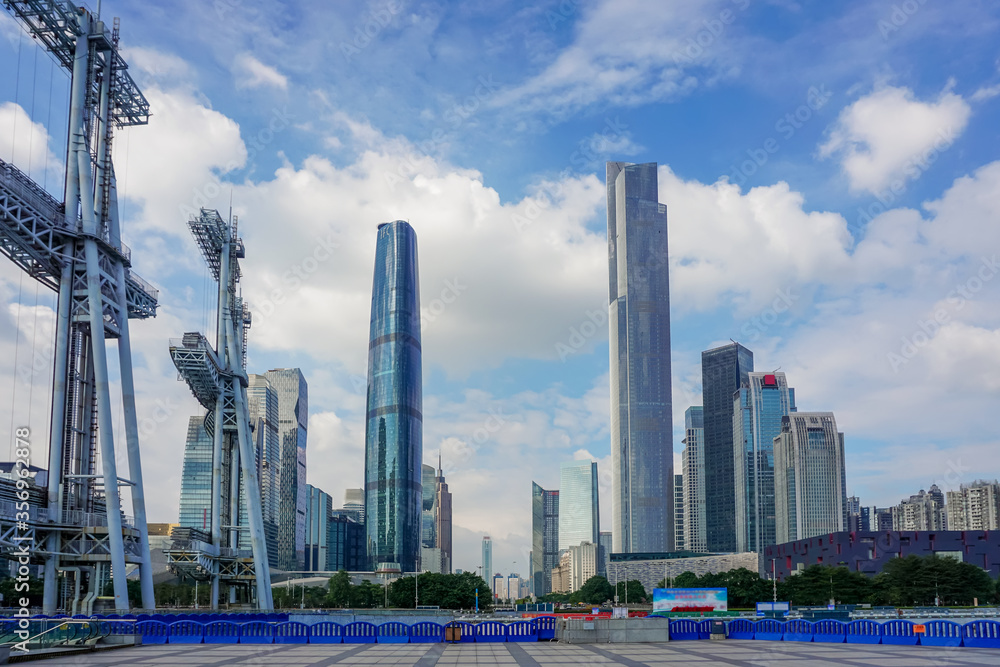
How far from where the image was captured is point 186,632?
1748 inches

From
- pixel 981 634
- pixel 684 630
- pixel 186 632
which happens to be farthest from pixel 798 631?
pixel 186 632

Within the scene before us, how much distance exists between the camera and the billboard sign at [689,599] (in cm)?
7888

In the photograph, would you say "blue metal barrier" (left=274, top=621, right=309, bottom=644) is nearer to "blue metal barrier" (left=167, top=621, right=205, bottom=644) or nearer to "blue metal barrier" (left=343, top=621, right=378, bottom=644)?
"blue metal barrier" (left=343, top=621, right=378, bottom=644)

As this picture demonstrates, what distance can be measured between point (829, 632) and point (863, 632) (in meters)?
1.64

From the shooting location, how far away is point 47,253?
4991cm

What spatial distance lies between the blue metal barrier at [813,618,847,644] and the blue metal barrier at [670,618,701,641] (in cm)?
586

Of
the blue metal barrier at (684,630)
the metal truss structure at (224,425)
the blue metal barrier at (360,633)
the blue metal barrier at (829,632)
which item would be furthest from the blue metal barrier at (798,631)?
the metal truss structure at (224,425)

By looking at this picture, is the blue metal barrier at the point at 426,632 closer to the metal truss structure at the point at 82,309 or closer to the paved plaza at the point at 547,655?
the paved plaza at the point at 547,655

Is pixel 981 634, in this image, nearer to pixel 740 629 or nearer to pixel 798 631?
pixel 798 631

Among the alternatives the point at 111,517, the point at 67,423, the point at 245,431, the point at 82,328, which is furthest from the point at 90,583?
the point at 245,431

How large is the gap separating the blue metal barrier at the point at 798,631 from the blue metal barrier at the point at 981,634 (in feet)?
25.4

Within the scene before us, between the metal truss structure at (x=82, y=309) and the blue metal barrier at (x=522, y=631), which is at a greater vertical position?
the metal truss structure at (x=82, y=309)

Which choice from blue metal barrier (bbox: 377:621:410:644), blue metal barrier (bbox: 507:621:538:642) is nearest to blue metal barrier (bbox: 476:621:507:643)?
blue metal barrier (bbox: 507:621:538:642)

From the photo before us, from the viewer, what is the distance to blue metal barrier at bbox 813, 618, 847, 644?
42903 millimetres
